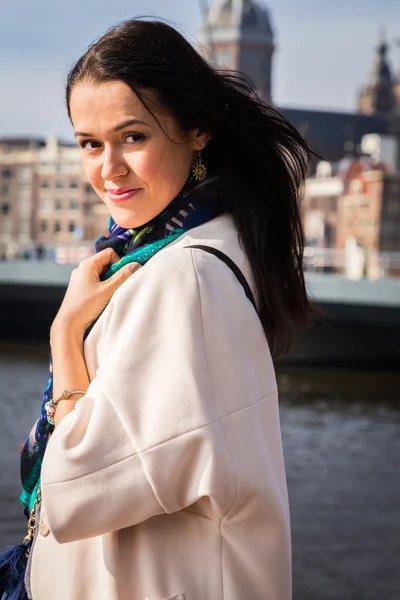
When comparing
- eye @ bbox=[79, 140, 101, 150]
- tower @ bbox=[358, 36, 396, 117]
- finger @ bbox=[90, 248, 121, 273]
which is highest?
eye @ bbox=[79, 140, 101, 150]

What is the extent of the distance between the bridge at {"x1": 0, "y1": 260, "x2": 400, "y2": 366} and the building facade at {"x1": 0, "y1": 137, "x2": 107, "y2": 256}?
103ft

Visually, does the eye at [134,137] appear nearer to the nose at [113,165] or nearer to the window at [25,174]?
the nose at [113,165]

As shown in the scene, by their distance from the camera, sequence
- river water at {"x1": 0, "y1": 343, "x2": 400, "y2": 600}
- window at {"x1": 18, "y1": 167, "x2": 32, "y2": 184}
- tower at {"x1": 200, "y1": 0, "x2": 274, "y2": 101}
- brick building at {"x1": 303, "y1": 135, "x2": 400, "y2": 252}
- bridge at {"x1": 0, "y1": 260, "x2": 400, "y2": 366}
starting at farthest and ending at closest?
tower at {"x1": 200, "y1": 0, "x2": 274, "y2": 101} < window at {"x1": 18, "y1": 167, "x2": 32, "y2": 184} < brick building at {"x1": 303, "y1": 135, "x2": 400, "y2": 252} < bridge at {"x1": 0, "y1": 260, "x2": 400, "y2": 366} < river water at {"x1": 0, "y1": 343, "x2": 400, "y2": 600}

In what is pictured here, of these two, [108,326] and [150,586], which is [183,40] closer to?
[108,326]

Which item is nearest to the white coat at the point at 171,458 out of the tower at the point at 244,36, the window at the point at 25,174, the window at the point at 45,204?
the window at the point at 45,204

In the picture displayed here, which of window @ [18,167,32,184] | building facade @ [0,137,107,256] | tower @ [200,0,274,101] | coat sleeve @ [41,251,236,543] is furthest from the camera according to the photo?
tower @ [200,0,274,101]

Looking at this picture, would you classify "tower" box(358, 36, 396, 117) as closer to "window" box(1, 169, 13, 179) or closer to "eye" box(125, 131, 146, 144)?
"window" box(1, 169, 13, 179)

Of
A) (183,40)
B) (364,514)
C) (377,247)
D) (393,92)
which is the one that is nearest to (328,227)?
(377,247)

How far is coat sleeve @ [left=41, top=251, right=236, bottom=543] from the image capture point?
→ 0.99 meters

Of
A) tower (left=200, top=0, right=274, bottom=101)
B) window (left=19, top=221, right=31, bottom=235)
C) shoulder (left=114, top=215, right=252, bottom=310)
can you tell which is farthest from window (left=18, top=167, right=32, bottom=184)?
shoulder (left=114, top=215, right=252, bottom=310)

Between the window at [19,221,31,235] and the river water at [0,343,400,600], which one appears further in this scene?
the window at [19,221,31,235]

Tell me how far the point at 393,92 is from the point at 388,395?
61664 mm

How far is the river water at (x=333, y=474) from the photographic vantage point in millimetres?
4230

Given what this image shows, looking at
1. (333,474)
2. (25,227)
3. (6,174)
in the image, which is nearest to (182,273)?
(333,474)
